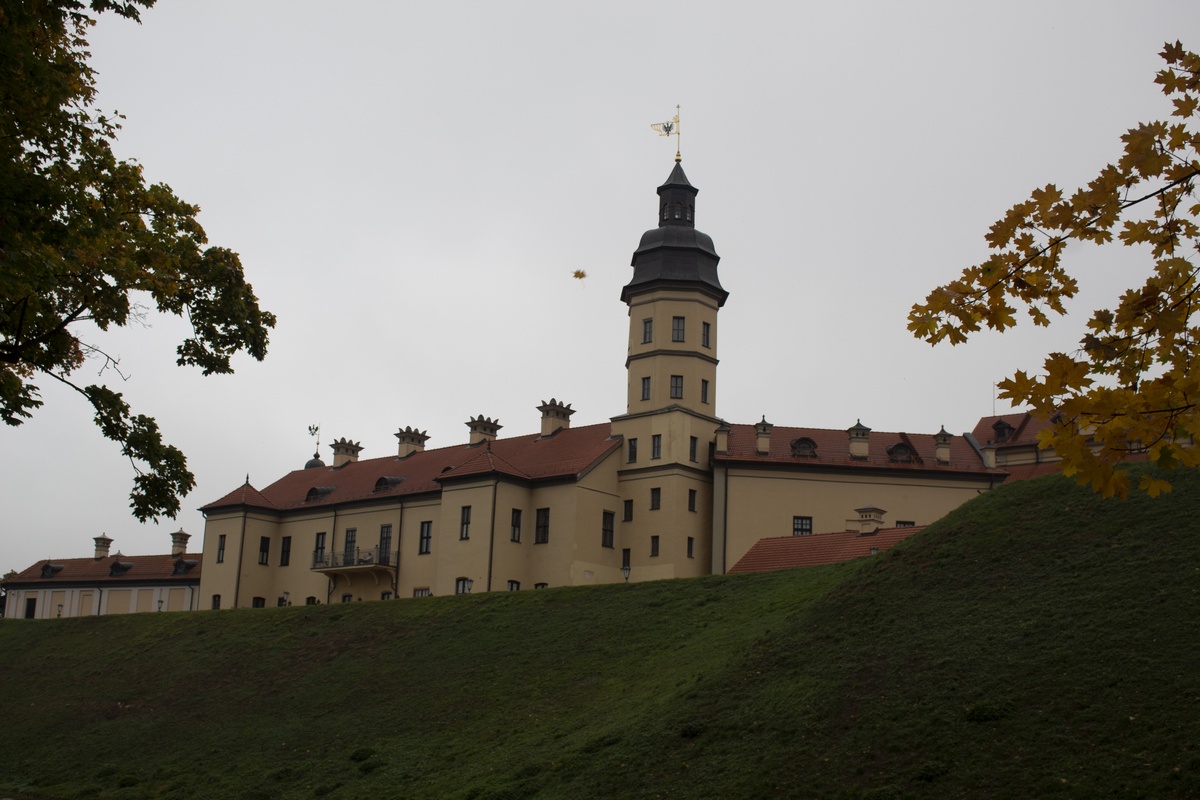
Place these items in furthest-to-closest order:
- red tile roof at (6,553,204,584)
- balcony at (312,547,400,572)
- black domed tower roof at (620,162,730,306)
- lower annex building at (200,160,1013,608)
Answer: red tile roof at (6,553,204,584)
balcony at (312,547,400,572)
black domed tower roof at (620,162,730,306)
lower annex building at (200,160,1013,608)

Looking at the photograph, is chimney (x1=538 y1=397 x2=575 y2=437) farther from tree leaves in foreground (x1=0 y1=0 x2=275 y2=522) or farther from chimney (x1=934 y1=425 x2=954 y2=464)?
tree leaves in foreground (x1=0 y1=0 x2=275 y2=522)

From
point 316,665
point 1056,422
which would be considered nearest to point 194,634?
point 316,665

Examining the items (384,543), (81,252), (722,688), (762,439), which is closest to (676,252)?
(762,439)

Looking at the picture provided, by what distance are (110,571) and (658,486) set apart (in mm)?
43597

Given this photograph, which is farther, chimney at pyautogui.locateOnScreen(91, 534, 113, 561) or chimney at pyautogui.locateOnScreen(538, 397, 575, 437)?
chimney at pyautogui.locateOnScreen(91, 534, 113, 561)

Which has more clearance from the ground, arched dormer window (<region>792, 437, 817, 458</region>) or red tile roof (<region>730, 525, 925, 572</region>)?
arched dormer window (<region>792, 437, 817, 458</region>)

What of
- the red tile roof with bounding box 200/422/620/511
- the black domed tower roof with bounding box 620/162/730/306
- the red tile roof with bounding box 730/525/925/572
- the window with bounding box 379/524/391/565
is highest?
the black domed tower roof with bounding box 620/162/730/306

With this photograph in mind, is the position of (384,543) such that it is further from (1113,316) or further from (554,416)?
(1113,316)

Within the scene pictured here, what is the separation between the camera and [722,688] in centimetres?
2622

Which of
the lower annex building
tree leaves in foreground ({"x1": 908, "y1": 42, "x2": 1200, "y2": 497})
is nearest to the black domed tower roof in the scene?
the lower annex building

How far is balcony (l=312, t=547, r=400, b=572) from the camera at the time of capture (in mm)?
60219

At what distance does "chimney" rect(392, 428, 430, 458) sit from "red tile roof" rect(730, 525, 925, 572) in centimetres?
2912

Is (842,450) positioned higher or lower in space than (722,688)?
higher

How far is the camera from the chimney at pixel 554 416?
63.7 m
